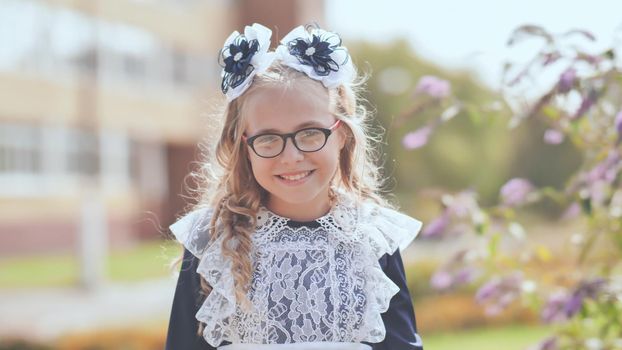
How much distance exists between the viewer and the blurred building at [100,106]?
14.5 metres

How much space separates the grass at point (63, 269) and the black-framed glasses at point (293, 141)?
8.34 m

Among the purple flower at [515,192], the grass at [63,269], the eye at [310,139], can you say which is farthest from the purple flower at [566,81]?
the grass at [63,269]

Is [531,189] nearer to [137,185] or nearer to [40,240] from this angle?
[40,240]

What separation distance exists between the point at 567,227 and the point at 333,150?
10.2 meters

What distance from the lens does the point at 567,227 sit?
11547 mm

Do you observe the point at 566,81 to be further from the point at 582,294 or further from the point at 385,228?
the point at 385,228

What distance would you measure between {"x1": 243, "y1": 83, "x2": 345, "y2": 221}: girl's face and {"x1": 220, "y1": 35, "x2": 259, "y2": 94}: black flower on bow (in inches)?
2.5

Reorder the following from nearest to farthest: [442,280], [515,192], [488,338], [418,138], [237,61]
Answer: [237,61] → [418,138] → [515,192] → [442,280] → [488,338]

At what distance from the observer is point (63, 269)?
12.7 metres

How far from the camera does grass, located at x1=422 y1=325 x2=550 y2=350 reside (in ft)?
21.9

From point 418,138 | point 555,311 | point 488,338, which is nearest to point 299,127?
point 418,138

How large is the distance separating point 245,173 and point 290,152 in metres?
0.25

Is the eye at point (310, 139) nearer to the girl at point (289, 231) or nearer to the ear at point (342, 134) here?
the girl at point (289, 231)

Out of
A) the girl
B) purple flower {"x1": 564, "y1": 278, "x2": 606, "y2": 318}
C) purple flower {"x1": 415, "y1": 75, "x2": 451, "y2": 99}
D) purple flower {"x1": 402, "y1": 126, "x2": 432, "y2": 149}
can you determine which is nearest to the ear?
the girl
